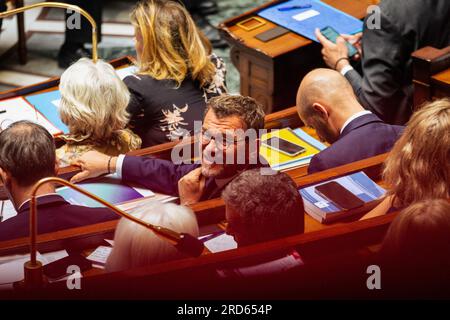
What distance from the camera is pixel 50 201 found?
10.0ft

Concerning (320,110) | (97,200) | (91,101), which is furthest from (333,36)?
(97,200)

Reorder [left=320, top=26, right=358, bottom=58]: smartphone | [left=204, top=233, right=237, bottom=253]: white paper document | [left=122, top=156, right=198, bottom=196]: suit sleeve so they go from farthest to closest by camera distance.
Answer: [left=320, top=26, right=358, bottom=58]: smartphone → [left=122, top=156, right=198, bottom=196]: suit sleeve → [left=204, top=233, right=237, bottom=253]: white paper document

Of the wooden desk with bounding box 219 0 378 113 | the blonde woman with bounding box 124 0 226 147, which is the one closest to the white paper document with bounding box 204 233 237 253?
the blonde woman with bounding box 124 0 226 147

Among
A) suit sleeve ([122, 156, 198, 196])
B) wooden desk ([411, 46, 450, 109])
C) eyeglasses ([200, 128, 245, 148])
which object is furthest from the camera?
wooden desk ([411, 46, 450, 109])

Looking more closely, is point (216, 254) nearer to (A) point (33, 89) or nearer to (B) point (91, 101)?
(B) point (91, 101)

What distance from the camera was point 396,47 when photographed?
4.26m

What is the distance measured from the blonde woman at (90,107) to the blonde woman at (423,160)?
127 cm

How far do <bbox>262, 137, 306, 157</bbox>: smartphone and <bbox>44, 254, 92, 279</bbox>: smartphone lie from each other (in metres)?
1.22

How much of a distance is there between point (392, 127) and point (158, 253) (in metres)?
1.42

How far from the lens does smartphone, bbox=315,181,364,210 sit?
10.4 feet

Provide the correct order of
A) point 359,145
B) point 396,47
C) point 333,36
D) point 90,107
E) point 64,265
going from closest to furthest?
point 64,265 < point 359,145 < point 90,107 < point 396,47 < point 333,36

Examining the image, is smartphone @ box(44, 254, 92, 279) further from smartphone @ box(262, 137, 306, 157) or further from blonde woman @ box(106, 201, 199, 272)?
smartphone @ box(262, 137, 306, 157)

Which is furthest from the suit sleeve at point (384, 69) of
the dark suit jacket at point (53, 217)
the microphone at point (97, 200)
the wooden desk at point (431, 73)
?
the microphone at point (97, 200)

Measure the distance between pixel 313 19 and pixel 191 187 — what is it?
2.17 m
